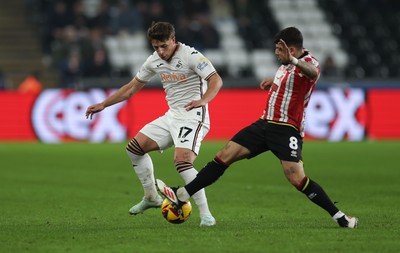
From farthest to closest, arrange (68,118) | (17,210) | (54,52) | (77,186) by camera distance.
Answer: (54,52) < (68,118) < (77,186) < (17,210)

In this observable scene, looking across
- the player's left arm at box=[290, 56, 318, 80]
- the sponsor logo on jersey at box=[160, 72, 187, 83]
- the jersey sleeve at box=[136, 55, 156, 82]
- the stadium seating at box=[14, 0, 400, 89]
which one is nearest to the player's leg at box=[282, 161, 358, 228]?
the player's left arm at box=[290, 56, 318, 80]

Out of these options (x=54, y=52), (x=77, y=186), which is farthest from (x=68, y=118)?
(x=77, y=186)

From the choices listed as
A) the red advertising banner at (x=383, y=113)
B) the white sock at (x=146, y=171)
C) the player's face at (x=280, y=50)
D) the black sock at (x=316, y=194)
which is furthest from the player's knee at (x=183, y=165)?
the red advertising banner at (x=383, y=113)

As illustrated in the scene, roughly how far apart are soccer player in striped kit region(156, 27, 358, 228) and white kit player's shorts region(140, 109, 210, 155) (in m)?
0.45

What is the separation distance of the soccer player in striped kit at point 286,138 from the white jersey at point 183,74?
0.72 meters

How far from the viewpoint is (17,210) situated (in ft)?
37.8

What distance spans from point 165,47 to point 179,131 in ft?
2.83

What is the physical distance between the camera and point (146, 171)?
10.8m

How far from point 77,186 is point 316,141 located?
1073cm

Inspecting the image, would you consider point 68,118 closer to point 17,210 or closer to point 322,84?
point 322,84

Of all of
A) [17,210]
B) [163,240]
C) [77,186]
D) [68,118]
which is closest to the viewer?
[163,240]

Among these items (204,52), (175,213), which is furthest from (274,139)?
(204,52)

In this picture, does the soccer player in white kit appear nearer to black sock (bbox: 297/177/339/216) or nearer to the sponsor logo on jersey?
the sponsor logo on jersey

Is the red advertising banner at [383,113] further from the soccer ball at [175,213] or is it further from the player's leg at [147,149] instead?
the soccer ball at [175,213]
